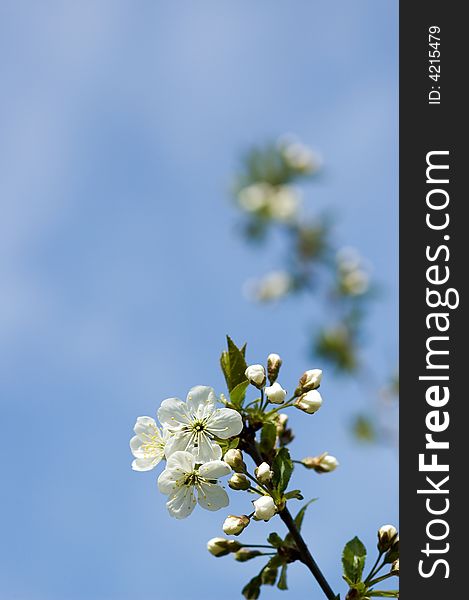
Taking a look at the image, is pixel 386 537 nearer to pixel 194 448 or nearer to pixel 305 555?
pixel 305 555

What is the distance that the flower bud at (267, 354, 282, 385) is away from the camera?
1995 millimetres

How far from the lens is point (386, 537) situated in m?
1.90

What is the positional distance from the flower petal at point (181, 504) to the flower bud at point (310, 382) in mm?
414

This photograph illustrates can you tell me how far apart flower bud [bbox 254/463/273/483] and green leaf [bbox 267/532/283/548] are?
0.44 feet

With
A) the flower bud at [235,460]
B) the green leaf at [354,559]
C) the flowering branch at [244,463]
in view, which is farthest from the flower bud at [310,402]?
the green leaf at [354,559]

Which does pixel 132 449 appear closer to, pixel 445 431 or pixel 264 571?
pixel 264 571

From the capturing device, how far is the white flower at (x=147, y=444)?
202 cm

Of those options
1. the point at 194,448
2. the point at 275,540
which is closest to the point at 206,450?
the point at 194,448

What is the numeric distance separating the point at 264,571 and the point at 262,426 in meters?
0.36

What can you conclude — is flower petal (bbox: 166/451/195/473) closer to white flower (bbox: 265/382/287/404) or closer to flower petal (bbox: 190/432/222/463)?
flower petal (bbox: 190/432/222/463)

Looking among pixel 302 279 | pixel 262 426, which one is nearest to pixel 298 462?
pixel 262 426

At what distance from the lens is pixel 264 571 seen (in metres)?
1.81

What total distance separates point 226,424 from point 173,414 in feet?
0.68

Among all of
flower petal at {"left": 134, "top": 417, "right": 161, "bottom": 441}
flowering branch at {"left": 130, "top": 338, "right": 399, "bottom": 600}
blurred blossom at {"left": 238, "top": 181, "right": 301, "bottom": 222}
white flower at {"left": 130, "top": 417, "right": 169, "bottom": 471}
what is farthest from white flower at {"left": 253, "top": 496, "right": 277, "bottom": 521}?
blurred blossom at {"left": 238, "top": 181, "right": 301, "bottom": 222}
